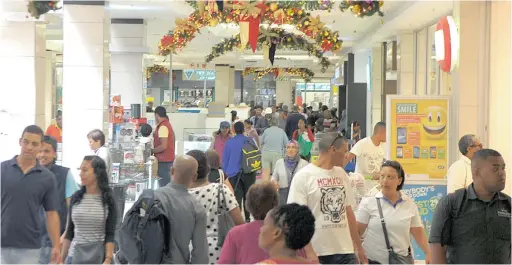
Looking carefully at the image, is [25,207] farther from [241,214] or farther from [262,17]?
[262,17]

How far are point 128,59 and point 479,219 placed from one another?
14.9 metres

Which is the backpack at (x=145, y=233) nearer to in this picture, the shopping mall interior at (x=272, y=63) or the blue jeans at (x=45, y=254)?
the blue jeans at (x=45, y=254)

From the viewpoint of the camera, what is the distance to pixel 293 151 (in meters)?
9.20

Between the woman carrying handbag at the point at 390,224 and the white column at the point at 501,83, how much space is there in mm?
4235

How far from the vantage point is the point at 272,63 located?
15695 millimetres

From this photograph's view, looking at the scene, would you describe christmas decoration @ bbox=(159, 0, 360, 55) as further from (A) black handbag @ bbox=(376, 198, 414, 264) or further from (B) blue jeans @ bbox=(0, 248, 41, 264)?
(B) blue jeans @ bbox=(0, 248, 41, 264)

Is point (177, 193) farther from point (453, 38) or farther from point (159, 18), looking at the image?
point (159, 18)

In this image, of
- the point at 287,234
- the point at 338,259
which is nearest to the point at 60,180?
the point at 338,259

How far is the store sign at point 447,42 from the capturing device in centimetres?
974

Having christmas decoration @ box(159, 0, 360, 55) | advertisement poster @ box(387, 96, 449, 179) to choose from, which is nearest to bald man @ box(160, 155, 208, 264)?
christmas decoration @ box(159, 0, 360, 55)

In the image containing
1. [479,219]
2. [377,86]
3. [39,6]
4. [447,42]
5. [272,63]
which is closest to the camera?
[479,219]

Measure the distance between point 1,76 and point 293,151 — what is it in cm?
700

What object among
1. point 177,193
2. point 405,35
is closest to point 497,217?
point 177,193

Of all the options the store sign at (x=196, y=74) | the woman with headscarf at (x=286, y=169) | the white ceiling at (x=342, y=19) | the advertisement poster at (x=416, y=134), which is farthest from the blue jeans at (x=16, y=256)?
the store sign at (x=196, y=74)
